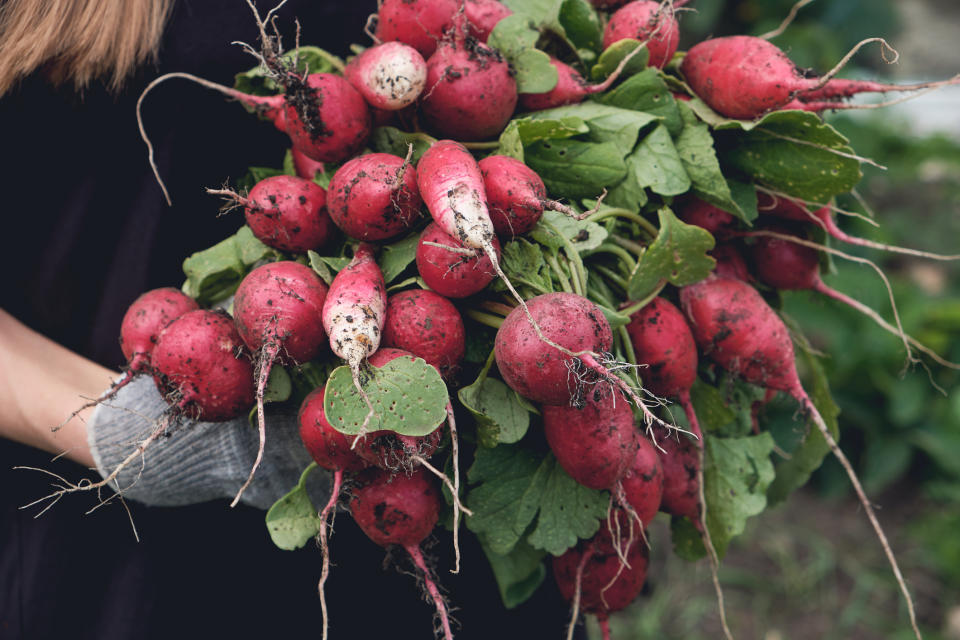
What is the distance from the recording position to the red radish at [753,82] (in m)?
0.99

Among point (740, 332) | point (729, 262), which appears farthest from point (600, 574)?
point (729, 262)

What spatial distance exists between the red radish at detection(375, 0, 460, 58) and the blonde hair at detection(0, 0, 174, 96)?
0.36m

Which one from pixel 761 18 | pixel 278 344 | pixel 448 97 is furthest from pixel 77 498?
pixel 761 18

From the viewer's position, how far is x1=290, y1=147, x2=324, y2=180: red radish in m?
1.03

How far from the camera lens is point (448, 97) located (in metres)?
0.92

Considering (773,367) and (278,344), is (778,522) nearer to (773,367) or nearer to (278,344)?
(773,367)

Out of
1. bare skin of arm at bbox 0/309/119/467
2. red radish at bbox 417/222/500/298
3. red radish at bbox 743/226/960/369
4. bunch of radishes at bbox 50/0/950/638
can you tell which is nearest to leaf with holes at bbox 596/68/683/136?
bunch of radishes at bbox 50/0/950/638

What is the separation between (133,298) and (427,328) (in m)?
0.59

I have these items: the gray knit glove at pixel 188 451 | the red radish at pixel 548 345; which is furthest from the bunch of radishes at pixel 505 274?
Result: the gray knit glove at pixel 188 451

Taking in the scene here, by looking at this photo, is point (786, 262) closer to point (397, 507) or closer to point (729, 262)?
point (729, 262)

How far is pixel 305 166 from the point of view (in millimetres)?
1053

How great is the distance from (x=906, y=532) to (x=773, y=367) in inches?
75.5

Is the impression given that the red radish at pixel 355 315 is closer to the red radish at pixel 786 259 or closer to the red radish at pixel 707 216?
the red radish at pixel 707 216

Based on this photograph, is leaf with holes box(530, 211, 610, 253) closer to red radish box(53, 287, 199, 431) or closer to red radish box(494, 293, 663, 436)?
red radish box(494, 293, 663, 436)
